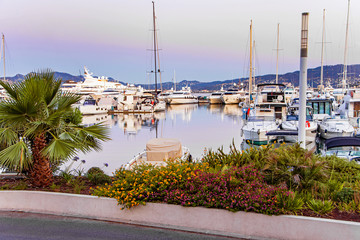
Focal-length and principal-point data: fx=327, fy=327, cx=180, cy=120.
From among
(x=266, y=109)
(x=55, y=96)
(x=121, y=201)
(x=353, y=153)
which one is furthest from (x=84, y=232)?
(x=266, y=109)

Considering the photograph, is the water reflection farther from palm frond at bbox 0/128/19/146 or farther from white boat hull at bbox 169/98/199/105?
palm frond at bbox 0/128/19/146

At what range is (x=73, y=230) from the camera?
265 inches

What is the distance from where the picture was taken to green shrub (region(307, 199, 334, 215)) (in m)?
6.21

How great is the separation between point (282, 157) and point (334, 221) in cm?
228

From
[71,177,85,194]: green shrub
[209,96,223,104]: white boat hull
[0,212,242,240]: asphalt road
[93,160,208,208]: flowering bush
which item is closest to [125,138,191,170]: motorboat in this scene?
[71,177,85,194]: green shrub

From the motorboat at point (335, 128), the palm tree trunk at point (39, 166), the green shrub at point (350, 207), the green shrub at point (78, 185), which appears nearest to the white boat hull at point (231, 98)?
the motorboat at point (335, 128)

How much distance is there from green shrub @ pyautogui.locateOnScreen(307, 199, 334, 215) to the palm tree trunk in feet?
21.4

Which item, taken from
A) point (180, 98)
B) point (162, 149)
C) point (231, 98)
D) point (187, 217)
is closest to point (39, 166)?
point (187, 217)

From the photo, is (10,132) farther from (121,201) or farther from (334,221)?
(334,221)

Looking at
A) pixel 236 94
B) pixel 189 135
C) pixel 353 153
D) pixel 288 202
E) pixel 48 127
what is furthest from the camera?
pixel 236 94

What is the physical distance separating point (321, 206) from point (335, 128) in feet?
62.9

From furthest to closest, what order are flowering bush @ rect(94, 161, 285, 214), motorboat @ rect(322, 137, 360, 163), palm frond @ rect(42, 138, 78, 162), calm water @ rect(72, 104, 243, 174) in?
calm water @ rect(72, 104, 243, 174) < motorboat @ rect(322, 137, 360, 163) < palm frond @ rect(42, 138, 78, 162) < flowering bush @ rect(94, 161, 285, 214)

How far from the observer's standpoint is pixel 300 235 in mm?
5879

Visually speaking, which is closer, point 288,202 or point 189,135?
point 288,202
